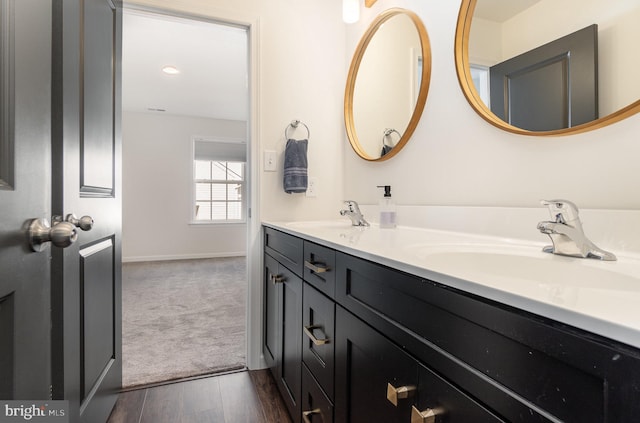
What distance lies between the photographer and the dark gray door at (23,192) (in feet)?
1.84

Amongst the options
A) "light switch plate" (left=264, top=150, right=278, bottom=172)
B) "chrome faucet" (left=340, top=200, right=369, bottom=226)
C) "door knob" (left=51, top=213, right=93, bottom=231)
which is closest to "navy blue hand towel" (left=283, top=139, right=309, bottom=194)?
"light switch plate" (left=264, top=150, right=278, bottom=172)

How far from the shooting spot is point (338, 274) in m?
0.90

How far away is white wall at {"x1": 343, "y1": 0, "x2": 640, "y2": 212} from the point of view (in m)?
0.82

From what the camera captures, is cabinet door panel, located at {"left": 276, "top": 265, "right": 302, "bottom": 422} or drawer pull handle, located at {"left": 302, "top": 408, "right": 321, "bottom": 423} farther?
cabinet door panel, located at {"left": 276, "top": 265, "right": 302, "bottom": 422}

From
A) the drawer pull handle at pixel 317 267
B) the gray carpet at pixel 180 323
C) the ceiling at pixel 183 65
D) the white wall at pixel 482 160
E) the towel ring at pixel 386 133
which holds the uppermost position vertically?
the ceiling at pixel 183 65

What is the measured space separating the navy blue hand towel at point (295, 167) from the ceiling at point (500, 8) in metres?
1.02

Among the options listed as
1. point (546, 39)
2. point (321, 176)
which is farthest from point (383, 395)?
point (321, 176)

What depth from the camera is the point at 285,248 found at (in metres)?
1.41

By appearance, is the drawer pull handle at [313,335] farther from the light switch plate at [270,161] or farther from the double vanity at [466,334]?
the light switch plate at [270,161]

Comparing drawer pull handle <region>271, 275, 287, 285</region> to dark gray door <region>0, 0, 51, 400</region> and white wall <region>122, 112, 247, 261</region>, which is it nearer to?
dark gray door <region>0, 0, 51, 400</region>

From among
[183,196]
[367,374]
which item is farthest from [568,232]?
[183,196]

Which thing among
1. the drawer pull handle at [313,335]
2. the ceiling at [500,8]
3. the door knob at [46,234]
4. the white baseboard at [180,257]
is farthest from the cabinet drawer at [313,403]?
the white baseboard at [180,257]

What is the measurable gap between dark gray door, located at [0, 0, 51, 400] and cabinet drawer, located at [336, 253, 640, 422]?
698mm

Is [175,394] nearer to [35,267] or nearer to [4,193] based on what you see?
[35,267]
